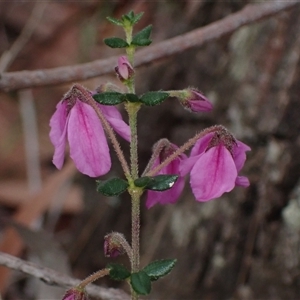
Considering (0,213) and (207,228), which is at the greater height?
(0,213)

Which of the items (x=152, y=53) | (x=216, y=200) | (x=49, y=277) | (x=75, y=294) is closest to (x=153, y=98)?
(x=75, y=294)

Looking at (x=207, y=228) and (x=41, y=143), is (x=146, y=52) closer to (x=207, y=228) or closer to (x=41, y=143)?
(x=207, y=228)

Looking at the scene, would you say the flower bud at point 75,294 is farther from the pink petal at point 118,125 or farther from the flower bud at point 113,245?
the pink petal at point 118,125

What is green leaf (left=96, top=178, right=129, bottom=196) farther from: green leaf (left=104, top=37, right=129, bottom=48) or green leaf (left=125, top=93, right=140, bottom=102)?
green leaf (left=104, top=37, right=129, bottom=48)

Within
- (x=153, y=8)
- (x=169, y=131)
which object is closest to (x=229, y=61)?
(x=169, y=131)

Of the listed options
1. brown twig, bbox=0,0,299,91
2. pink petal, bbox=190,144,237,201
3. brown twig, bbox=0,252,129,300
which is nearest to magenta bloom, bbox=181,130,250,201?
pink petal, bbox=190,144,237,201
